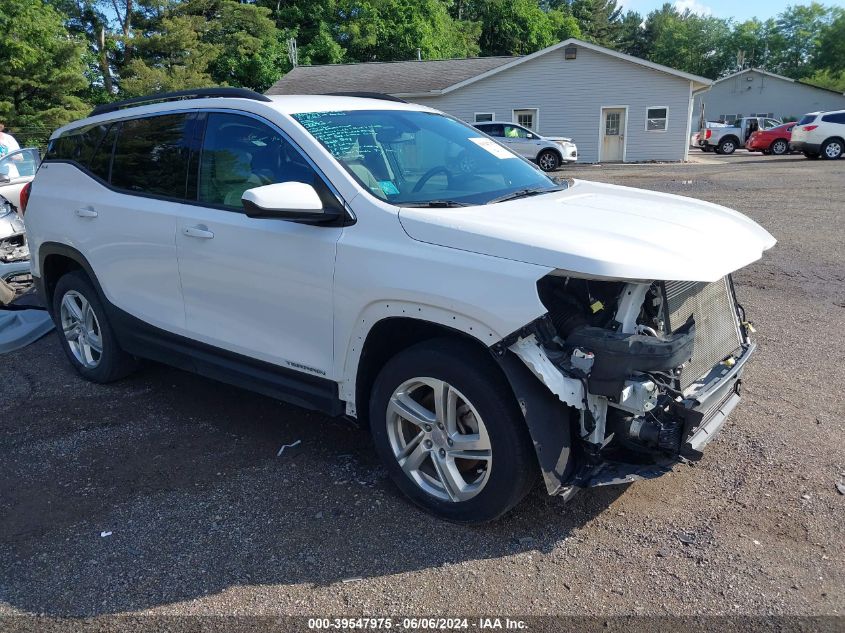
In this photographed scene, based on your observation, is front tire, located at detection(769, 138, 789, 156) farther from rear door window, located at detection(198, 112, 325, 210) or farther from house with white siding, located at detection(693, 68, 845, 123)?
rear door window, located at detection(198, 112, 325, 210)

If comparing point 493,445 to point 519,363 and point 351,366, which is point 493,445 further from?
point 351,366

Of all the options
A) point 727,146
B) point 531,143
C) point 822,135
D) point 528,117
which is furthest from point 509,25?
point 531,143

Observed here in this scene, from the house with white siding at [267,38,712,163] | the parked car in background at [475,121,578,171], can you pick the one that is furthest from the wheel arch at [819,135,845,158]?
the parked car in background at [475,121,578,171]

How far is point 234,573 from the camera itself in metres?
3.04

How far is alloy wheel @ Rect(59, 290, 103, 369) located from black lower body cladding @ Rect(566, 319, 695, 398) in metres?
3.73

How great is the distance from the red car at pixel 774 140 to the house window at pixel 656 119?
6.22m

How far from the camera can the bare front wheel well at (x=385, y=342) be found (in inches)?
126

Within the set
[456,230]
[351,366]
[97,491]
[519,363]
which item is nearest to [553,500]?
[519,363]

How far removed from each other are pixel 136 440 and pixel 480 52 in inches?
2412

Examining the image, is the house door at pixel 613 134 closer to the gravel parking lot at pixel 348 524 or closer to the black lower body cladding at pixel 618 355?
the gravel parking lot at pixel 348 524

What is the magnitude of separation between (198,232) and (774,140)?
3365 cm

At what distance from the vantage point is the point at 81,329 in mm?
5266

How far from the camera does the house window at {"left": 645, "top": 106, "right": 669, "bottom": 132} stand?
2905 centimetres

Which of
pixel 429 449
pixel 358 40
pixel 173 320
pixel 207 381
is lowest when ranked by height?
pixel 207 381
